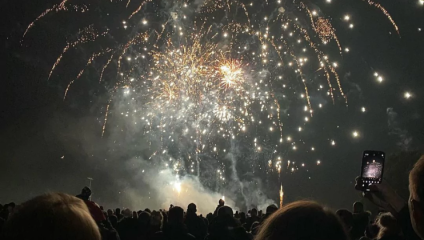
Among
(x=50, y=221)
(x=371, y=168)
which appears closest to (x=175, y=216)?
(x=371, y=168)

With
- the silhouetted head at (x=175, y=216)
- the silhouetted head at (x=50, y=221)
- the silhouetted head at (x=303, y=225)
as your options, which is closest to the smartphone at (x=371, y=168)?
the silhouetted head at (x=303, y=225)

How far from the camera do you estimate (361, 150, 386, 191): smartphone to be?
354 centimetres

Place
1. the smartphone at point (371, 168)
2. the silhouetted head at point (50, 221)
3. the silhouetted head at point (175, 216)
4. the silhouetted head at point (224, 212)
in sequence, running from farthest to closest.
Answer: the silhouetted head at point (224, 212) → the silhouetted head at point (175, 216) → the smartphone at point (371, 168) → the silhouetted head at point (50, 221)

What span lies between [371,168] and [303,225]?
2.43m

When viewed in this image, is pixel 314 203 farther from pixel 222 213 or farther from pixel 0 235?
pixel 222 213

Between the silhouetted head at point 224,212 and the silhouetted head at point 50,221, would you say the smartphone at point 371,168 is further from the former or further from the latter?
the silhouetted head at point 224,212

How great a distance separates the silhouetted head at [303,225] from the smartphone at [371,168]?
6.69 feet

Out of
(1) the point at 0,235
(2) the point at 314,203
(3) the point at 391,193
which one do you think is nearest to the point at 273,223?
(2) the point at 314,203

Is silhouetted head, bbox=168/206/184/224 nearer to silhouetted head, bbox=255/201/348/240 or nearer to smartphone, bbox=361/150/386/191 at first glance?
smartphone, bbox=361/150/386/191

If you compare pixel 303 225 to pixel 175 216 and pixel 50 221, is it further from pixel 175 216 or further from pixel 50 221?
pixel 175 216

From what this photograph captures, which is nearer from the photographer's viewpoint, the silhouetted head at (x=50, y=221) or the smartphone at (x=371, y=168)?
the silhouetted head at (x=50, y=221)

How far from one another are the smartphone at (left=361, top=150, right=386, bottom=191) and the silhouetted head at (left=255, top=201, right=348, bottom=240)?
2.04 m

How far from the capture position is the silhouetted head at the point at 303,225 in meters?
1.60

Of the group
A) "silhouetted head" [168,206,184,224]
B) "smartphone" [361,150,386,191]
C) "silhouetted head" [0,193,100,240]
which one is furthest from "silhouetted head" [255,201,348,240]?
"silhouetted head" [168,206,184,224]
